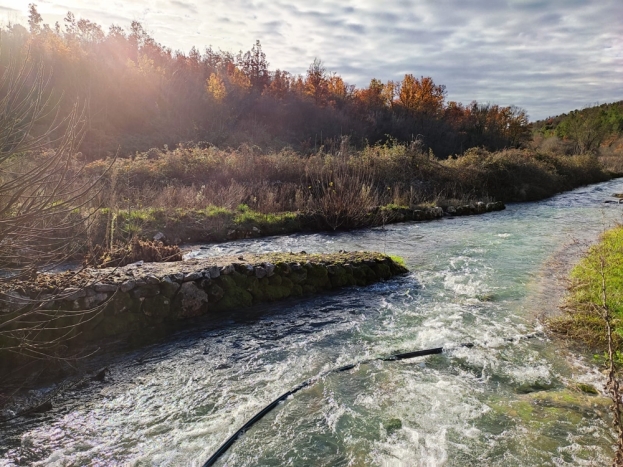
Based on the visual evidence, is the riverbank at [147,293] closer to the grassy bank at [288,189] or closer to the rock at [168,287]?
the rock at [168,287]

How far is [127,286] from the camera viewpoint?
568cm

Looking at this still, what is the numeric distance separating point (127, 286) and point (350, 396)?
345cm

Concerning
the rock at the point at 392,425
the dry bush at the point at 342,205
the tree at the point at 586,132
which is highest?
the tree at the point at 586,132

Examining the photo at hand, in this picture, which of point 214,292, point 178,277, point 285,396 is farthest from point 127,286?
point 285,396

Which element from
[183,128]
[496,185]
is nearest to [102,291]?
[496,185]

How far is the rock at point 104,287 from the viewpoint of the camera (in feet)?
17.9

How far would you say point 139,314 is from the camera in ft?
18.9

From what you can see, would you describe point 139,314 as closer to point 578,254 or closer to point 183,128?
point 578,254

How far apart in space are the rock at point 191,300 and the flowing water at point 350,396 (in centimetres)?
39

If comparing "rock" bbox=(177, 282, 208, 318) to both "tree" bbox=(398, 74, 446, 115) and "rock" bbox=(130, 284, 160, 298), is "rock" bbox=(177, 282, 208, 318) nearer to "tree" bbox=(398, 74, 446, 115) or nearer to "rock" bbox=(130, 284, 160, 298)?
"rock" bbox=(130, 284, 160, 298)

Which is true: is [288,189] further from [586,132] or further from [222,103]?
[586,132]

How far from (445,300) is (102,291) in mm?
5355

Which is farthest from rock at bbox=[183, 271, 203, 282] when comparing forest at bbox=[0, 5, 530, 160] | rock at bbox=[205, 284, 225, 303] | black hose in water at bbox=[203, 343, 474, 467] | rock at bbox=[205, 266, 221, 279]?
forest at bbox=[0, 5, 530, 160]

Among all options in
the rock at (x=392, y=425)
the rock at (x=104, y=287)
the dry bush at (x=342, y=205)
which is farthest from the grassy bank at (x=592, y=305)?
the dry bush at (x=342, y=205)
